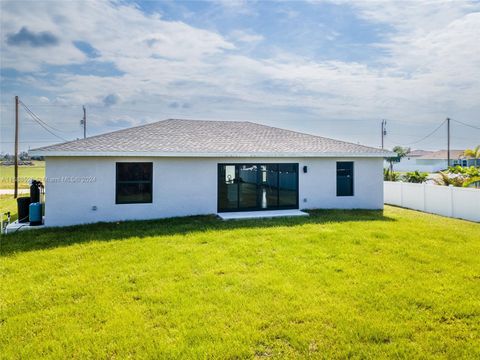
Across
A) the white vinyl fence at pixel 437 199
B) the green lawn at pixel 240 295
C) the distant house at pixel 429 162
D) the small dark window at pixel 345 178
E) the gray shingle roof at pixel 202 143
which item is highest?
the distant house at pixel 429 162

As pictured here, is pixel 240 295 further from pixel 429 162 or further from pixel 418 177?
pixel 429 162

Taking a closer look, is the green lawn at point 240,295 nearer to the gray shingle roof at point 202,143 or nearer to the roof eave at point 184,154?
the roof eave at point 184,154

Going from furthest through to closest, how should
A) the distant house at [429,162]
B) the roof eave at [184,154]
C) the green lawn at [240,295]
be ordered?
the distant house at [429,162] < the roof eave at [184,154] < the green lawn at [240,295]

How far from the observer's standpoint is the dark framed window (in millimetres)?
11422

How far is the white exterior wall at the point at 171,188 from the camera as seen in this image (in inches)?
427

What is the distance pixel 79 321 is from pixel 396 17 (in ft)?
A: 49.0

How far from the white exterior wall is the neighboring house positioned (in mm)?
34

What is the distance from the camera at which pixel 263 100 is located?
24047 millimetres

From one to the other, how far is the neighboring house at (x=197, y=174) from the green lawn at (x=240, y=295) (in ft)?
7.61

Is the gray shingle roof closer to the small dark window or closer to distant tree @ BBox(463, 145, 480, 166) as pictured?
the small dark window

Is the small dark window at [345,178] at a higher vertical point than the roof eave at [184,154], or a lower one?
lower

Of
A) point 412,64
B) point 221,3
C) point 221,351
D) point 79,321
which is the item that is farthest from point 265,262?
point 412,64

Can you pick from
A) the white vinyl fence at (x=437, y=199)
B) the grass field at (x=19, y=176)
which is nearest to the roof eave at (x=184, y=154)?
the white vinyl fence at (x=437, y=199)

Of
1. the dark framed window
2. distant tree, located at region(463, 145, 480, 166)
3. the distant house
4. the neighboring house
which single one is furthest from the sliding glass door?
the distant house
